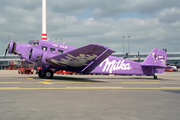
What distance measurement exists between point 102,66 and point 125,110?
13.8m

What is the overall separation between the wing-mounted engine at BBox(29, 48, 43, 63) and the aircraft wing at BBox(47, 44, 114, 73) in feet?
3.12

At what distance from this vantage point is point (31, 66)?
32.2 metres

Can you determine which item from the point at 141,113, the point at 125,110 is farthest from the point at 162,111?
the point at 125,110

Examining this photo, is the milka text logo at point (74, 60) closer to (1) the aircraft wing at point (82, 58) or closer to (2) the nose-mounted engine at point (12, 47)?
(1) the aircraft wing at point (82, 58)

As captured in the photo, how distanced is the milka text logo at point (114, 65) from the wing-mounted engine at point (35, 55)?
21.0 feet

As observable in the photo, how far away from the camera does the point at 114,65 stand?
19703mm

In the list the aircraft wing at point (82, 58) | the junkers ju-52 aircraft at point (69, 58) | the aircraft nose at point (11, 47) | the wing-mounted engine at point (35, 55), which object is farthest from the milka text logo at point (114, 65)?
the aircraft nose at point (11, 47)

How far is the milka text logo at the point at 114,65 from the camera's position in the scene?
19.3 m

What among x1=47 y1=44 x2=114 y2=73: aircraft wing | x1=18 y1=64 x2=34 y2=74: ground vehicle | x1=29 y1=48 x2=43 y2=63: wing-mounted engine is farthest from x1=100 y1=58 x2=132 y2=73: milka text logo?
x1=18 y1=64 x2=34 y2=74: ground vehicle

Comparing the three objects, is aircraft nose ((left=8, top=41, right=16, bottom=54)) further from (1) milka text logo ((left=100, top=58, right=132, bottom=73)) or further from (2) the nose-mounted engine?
(1) milka text logo ((left=100, top=58, right=132, bottom=73))

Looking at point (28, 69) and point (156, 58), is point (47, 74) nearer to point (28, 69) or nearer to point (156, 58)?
point (156, 58)

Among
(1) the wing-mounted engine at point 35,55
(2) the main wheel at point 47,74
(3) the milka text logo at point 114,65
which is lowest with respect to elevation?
(2) the main wheel at point 47,74

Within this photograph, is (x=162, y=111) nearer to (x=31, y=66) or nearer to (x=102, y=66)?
(x=102, y=66)

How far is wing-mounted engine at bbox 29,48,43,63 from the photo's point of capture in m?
16.7
